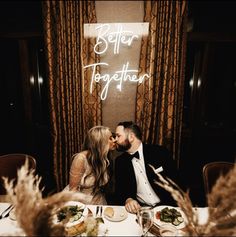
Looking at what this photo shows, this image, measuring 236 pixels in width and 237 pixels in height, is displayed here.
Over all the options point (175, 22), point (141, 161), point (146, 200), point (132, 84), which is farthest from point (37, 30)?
point (146, 200)

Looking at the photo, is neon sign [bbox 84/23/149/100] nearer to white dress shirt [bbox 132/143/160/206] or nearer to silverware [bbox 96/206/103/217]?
white dress shirt [bbox 132/143/160/206]

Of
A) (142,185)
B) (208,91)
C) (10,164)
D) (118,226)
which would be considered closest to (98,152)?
(142,185)

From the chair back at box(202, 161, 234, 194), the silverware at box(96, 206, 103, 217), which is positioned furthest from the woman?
the chair back at box(202, 161, 234, 194)

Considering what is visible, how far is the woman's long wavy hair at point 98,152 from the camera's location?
241cm

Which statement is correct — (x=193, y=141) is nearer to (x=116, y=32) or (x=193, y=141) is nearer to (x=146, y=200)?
(x=146, y=200)

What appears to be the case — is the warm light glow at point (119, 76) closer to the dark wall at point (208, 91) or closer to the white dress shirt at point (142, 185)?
the dark wall at point (208, 91)

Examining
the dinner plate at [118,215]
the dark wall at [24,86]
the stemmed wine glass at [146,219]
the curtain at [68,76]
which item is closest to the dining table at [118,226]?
the dinner plate at [118,215]

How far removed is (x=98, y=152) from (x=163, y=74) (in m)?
1.61

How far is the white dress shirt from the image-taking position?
244 cm

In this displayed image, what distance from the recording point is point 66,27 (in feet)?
10.7

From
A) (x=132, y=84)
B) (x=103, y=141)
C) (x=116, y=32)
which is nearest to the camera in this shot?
(x=103, y=141)

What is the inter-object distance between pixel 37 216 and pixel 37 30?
3.25 m

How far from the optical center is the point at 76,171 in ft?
7.64

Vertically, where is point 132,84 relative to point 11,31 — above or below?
below
